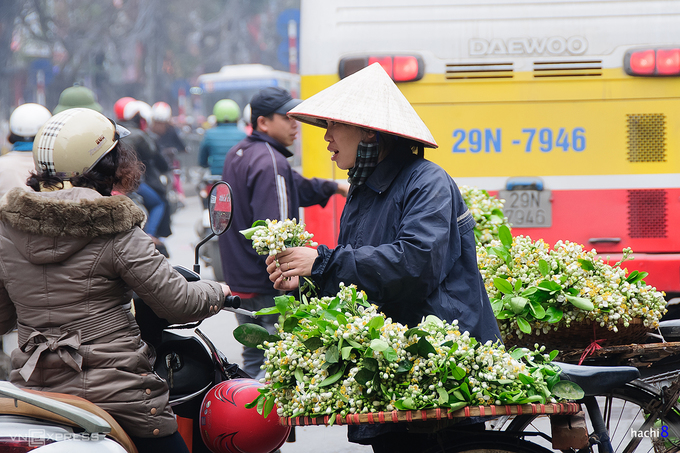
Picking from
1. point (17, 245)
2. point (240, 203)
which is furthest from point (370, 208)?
point (240, 203)

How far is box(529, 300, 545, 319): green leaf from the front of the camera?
A: 9.45 ft

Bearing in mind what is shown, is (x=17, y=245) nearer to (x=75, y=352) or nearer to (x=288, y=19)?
(x=75, y=352)

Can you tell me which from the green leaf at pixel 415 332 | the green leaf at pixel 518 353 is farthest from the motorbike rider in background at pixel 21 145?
the green leaf at pixel 518 353

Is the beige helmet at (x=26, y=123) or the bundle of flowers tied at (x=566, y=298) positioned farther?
the beige helmet at (x=26, y=123)

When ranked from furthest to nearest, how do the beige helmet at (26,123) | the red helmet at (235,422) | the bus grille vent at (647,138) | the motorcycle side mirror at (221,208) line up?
the bus grille vent at (647,138) → the beige helmet at (26,123) → the red helmet at (235,422) → the motorcycle side mirror at (221,208)

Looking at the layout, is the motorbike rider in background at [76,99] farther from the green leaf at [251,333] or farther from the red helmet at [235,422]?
the green leaf at [251,333]

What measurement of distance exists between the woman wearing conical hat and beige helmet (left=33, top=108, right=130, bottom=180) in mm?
663

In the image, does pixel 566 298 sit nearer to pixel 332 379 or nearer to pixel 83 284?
pixel 332 379

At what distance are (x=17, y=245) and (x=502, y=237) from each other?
201 cm

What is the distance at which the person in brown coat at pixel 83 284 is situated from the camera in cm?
220

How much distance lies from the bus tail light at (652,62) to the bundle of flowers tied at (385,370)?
3.30m

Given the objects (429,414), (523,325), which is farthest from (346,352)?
(523,325)

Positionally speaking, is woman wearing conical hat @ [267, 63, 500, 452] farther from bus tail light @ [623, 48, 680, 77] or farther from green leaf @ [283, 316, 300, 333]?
bus tail light @ [623, 48, 680, 77]

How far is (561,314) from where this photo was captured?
2900 millimetres
